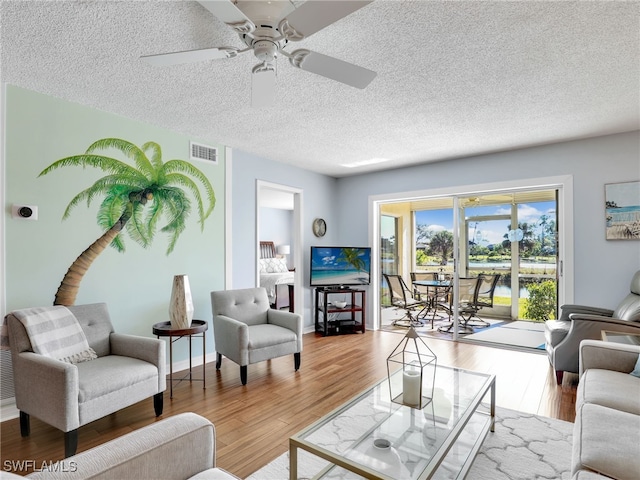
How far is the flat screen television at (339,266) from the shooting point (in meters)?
5.30

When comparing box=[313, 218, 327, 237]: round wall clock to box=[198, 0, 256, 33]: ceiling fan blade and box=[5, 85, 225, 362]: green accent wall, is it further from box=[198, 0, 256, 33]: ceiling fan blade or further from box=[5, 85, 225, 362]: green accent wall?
box=[198, 0, 256, 33]: ceiling fan blade

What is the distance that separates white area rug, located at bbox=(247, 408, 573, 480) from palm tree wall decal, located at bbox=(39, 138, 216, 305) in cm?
231

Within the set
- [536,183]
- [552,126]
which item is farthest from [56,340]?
[536,183]

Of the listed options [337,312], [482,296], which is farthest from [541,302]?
[337,312]

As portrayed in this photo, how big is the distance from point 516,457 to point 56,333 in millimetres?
3119

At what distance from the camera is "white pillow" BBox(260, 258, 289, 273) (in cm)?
835

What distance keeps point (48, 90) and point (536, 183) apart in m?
5.00

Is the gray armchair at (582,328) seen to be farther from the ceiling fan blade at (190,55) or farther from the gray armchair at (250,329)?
the ceiling fan blade at (190,55)

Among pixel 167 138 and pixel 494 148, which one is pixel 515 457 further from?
pixel 167 138

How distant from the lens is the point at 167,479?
116 cm

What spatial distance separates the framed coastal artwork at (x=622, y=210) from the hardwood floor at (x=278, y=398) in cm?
160

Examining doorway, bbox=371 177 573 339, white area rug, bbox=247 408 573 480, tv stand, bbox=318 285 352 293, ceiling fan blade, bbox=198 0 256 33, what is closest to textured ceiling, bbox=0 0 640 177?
ceiling fan blade, bbox=198 0 256 33

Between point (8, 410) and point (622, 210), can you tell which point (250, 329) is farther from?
point (622, 210)

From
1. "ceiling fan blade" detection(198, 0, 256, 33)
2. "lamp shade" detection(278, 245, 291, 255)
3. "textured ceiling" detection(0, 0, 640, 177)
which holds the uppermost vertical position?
"textured ceiling" detection(0, 0, 640, 177)
